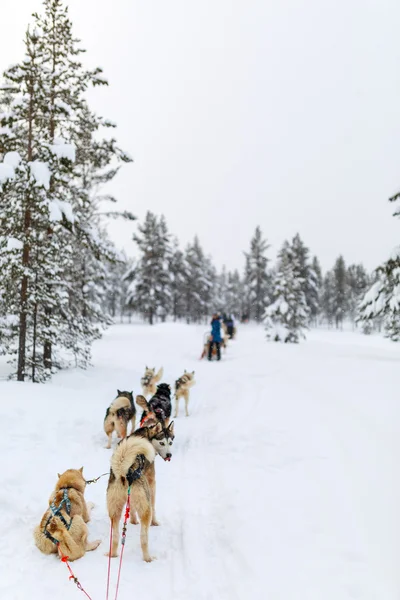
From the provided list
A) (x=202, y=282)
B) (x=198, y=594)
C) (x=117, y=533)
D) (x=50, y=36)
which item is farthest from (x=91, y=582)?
(x=202, y=282)

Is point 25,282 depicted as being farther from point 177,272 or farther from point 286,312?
point 177,272

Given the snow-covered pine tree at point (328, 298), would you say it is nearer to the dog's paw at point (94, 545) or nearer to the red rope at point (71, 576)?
the dog's paw at point (94, 545)

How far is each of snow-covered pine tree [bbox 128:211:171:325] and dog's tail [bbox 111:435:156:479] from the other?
39.8 m

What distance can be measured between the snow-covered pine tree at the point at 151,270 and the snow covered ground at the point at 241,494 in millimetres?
33915

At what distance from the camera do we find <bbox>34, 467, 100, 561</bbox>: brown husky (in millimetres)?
3857

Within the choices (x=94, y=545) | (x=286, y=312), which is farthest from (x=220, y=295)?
(x=94, y=545)

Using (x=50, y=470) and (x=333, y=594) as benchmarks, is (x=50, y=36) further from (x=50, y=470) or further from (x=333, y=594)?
(x=333, y=594)

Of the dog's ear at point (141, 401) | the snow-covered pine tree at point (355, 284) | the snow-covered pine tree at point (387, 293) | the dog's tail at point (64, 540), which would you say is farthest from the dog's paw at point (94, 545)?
the snow-covered pine tree at point (355, 284)

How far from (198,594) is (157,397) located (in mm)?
4911

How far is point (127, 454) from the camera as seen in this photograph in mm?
3891

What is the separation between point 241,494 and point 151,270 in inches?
1568

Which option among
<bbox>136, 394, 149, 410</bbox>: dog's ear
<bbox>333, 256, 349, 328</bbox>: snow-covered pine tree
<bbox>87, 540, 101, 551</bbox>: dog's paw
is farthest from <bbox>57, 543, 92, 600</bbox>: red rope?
<bbox>333, 256, 349, 328</bbox>: snow-covered pine tree

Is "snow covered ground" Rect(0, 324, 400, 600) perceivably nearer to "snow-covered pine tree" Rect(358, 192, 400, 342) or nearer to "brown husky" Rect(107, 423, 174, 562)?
"brown husky" Rect(107, 423, 174, 562)

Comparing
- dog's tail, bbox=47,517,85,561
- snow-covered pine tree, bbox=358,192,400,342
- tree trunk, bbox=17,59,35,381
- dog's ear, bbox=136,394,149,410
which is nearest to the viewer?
dog's tail, bbox=47,517,85,561
